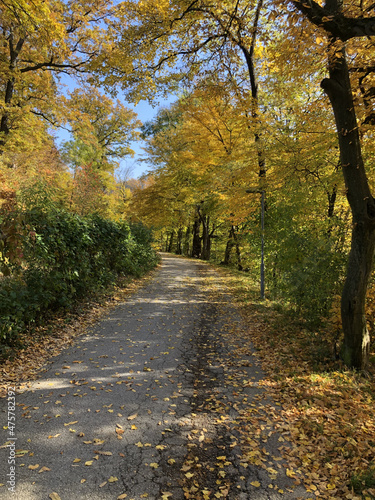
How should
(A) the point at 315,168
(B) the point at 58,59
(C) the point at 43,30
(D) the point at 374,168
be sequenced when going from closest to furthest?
1. (D) the point at 374,168
2. (C) the point at 43,30
3. (A) the point at 315,168
4. (B) the point at 58,59

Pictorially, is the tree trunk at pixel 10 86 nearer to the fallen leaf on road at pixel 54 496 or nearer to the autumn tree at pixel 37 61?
the autumn tree at pixel 37 61

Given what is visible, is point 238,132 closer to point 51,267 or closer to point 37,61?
point 37,61

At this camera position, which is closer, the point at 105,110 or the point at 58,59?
the point at 58,59

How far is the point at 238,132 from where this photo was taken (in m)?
13.8

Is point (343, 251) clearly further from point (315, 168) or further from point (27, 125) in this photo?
point (27, 125)

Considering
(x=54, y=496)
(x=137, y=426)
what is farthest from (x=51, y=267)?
(x=54, y=496)

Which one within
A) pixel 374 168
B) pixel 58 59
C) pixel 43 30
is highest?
pixel 58 59

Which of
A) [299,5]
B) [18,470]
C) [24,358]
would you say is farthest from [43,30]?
[18,470]

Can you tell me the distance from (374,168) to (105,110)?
10984 mm

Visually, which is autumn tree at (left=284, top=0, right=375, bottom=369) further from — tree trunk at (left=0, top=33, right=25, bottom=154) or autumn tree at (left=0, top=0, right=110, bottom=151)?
tree trunk at (left=0, top=33, right=25, bottom=154)

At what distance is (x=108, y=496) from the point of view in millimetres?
2402

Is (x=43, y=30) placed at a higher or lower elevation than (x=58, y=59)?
lower

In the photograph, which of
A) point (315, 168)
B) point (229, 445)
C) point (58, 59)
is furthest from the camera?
point (58, 59)

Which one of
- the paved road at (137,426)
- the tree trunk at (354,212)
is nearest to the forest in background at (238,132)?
the tree trunk at (354,212)
